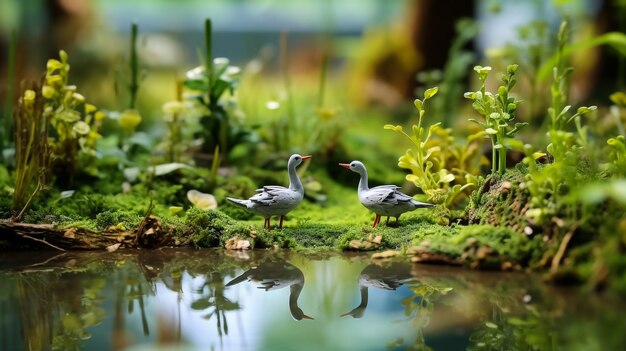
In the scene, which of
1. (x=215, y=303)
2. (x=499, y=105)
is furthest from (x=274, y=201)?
(x=499, y=105)

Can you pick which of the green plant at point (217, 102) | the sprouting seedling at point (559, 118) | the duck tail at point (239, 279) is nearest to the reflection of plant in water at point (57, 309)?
the duck tail at point (239, 279)

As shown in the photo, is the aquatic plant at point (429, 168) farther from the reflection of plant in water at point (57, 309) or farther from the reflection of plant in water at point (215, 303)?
the reflection of plant in water at point (57, 309)

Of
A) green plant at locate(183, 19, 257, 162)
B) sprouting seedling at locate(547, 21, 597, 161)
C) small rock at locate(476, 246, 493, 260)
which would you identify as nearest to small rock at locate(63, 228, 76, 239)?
green plant at locate(183, 19, 257, 162)

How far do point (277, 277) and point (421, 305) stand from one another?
486 mm

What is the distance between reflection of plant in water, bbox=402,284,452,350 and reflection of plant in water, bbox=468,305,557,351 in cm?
12

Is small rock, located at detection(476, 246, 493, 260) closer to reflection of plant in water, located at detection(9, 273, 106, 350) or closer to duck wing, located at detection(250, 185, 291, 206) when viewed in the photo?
duck wing, located at detection(250, 185, 291, 206)

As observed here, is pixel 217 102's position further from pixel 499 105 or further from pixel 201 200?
pixel 499 105

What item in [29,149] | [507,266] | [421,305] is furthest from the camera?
[29,149]

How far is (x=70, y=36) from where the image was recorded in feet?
17.2

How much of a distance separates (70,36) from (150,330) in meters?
4.25

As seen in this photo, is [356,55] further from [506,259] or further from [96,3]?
[506,259]

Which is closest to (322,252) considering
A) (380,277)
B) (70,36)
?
(380,277)

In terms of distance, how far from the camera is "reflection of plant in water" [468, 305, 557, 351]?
1.45 metres

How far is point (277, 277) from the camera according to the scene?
6.52 ft
